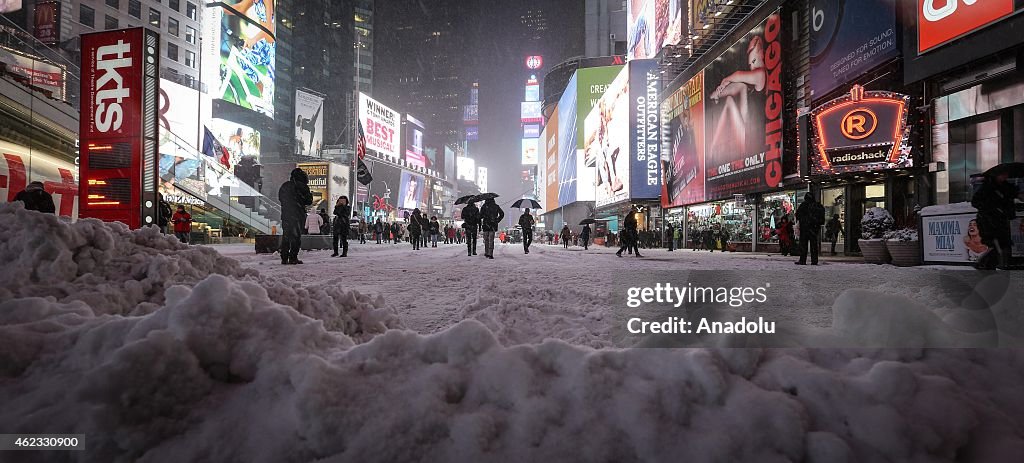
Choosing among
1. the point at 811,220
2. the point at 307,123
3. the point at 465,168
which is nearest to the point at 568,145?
the point at 307,123

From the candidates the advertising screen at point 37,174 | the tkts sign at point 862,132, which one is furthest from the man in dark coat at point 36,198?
the tkts sign at point 862,132

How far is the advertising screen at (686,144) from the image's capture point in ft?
84.2

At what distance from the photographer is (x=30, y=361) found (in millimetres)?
1662

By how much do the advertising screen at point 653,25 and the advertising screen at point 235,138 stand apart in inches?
1649

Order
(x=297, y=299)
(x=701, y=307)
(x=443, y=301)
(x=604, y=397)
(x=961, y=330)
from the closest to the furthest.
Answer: (x=604, y=397)
(x=961, y=330)
(x=701, y=307)
(x=297, y=299)
(x=443, y=301)

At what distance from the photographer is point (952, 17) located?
10.3 meters

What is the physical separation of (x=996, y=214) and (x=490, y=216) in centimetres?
1091

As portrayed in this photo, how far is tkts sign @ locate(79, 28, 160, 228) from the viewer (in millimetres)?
9445

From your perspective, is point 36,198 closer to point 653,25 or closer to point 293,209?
point 293,209

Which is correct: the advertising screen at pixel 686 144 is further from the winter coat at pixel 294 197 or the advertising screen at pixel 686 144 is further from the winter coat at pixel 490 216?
the winter coat at pixel 294 197

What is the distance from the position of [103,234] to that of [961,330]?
491cm

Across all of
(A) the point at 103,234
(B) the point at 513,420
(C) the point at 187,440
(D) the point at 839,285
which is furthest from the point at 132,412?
(D) the point at 839,285

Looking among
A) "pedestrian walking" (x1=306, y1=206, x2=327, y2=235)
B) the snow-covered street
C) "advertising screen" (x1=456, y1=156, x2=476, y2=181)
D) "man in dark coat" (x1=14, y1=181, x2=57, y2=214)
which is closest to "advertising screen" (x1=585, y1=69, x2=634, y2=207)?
"pedestrian walking" (x1=306, y1=206, x2=327, y2=235)

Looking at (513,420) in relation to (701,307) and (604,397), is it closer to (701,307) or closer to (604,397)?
(604,397)
